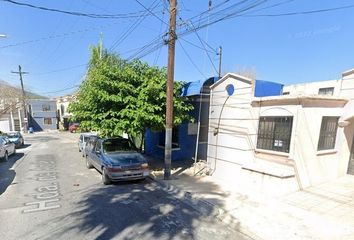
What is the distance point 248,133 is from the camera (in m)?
8.42

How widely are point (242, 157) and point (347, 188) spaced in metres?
3.39

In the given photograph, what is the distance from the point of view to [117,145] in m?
9.72

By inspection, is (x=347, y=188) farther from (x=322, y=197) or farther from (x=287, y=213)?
(x=287, y=213)

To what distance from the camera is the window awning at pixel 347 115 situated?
26.2ft

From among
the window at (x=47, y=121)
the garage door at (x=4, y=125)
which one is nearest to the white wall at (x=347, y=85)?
the garage door at (x=4, y=125)

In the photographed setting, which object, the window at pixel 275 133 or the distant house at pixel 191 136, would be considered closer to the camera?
the window at pixel 275 133

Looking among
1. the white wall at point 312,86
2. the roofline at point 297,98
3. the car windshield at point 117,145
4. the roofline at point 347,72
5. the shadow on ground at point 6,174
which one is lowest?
the shadow on ground at point 6,174

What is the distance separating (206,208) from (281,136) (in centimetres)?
338

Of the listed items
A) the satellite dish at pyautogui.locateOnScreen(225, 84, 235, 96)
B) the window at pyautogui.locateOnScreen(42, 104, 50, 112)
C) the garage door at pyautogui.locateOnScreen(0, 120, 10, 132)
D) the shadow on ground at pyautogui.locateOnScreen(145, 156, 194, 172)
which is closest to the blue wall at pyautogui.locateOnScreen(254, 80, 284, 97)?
the satellite dish at pyautogui.locateOnScreen(225, 84, 235, 96)

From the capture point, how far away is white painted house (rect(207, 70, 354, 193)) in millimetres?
7238

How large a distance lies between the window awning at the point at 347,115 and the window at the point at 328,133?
0.16 metres

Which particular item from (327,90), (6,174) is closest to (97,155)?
(6,174)

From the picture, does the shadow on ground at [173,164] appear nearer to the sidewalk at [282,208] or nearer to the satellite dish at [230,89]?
the sidewalk at [282,208]

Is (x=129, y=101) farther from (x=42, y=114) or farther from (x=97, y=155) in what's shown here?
(x=42, y=114)
